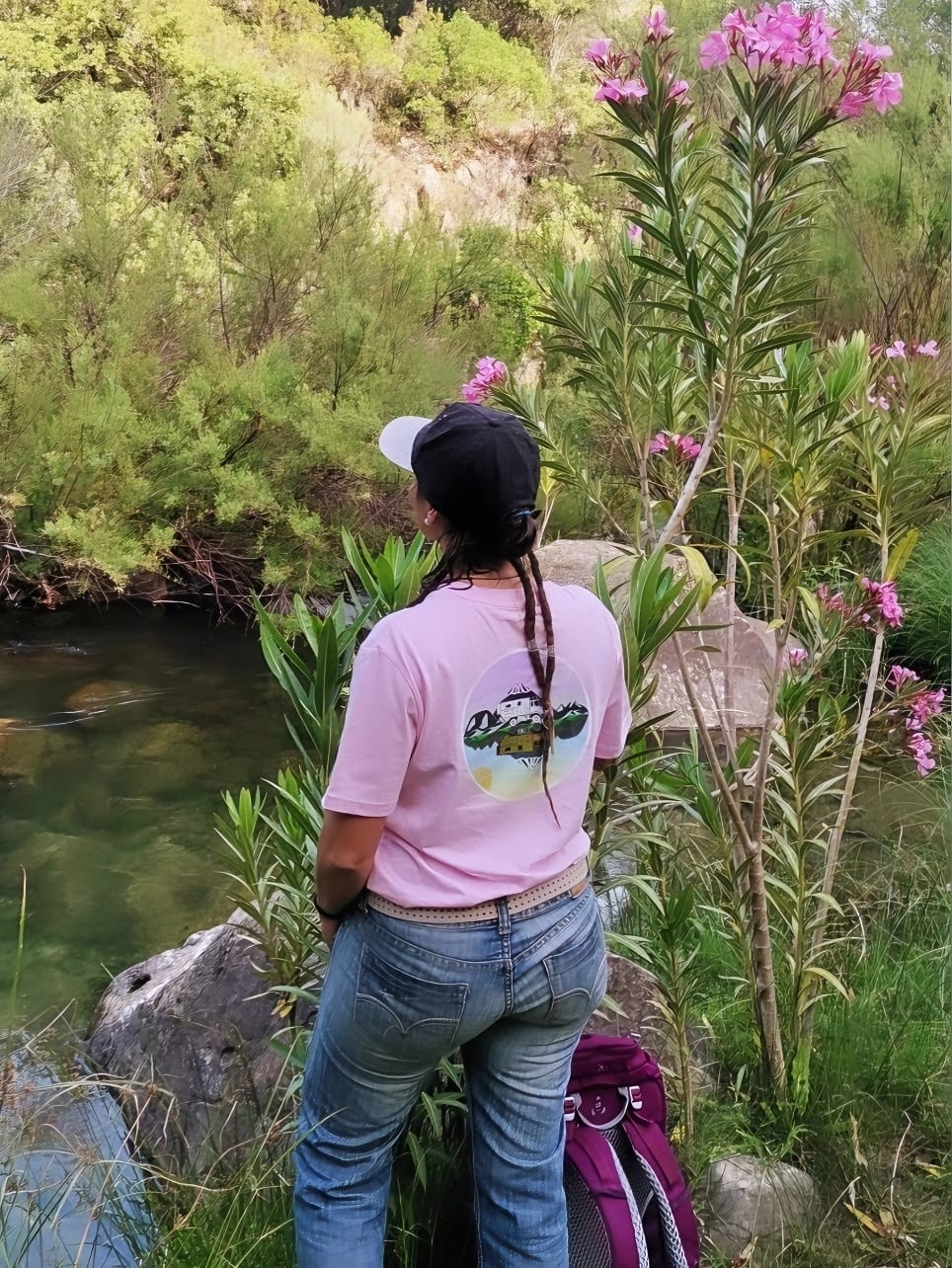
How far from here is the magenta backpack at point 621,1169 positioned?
156 cm

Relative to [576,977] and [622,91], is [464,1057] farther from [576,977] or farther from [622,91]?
[622,91]

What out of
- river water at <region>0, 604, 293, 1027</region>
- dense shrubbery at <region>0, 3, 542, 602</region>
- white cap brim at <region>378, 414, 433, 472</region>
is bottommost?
river water at <region>0, 604, 293, 1027</region>

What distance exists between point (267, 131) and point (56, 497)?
29.0 ft

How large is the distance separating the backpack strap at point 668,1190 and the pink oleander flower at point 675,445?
1.37m

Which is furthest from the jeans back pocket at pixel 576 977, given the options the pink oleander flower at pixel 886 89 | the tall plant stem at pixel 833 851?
the pink oleander flower at pixel 886 89

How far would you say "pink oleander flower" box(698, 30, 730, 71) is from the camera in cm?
164

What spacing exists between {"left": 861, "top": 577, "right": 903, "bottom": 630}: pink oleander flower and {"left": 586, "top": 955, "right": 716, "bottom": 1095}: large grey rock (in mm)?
934

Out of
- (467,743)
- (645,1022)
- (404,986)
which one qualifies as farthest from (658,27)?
(645,1022)

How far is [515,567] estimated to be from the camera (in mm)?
1309

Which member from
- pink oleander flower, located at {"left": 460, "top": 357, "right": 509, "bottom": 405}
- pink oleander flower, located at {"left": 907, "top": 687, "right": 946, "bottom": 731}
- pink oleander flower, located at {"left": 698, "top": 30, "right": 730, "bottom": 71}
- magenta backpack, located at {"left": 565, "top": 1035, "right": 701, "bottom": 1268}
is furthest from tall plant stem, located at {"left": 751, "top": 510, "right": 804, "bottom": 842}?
pink oleander flower, located at {"left": 698, "top": 30, "right": 730, "bottom": 71}

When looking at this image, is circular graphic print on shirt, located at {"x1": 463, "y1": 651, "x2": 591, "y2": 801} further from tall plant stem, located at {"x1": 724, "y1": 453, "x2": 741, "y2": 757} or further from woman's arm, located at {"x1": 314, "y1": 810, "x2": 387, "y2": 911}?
tall plant stem, located at {"x1": 724, "y1": 453, "x2": 741, "y2": 757}

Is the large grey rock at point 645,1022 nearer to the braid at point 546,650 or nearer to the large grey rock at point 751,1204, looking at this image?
the large grey rock at point 751,1204

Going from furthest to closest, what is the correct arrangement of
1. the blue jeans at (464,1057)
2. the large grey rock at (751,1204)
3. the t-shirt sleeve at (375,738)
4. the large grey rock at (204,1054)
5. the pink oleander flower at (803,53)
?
1. the large grey rock at (204,1054)
2. the large grey rock at (751,1204)
3. the pink oleander flower at (803,53)
4. the blue jeans at (464,1057)
5. the t-shirt sleeve at (375,738)

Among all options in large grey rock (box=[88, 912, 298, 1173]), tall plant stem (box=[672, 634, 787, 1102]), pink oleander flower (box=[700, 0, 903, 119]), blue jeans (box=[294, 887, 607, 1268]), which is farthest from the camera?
large grey rock (box=[88, 912, 298, 1173])
